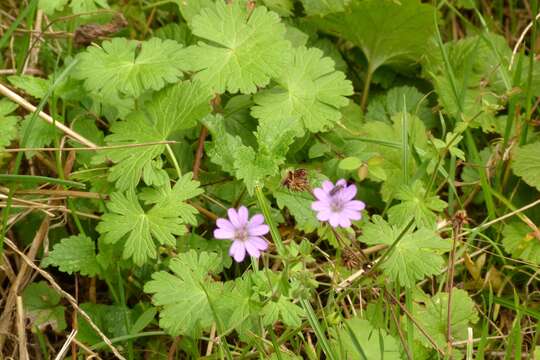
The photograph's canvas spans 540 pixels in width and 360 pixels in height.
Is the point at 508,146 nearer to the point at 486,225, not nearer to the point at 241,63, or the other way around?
the point at 486,225

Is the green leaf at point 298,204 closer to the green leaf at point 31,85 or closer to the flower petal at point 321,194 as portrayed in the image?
the flower petal at point 321,194

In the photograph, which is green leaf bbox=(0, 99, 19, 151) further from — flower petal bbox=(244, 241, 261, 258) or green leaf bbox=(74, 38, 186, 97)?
flower petal bbox=(244, 241, 261, 258)

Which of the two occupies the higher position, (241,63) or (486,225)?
(241,63)

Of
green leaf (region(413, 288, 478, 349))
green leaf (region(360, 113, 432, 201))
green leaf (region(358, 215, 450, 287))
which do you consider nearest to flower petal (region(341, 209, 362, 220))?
Result: green leaf (region(358, 215, 450, 287))

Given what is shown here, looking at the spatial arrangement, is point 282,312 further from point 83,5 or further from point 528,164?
point 83,5

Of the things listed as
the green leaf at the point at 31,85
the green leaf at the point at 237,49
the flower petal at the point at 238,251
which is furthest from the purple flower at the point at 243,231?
the green leaf at the point at 31,85

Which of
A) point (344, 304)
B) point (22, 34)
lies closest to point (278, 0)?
point (22, 34)

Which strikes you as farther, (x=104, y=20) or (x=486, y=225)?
(x=104, y=20)
